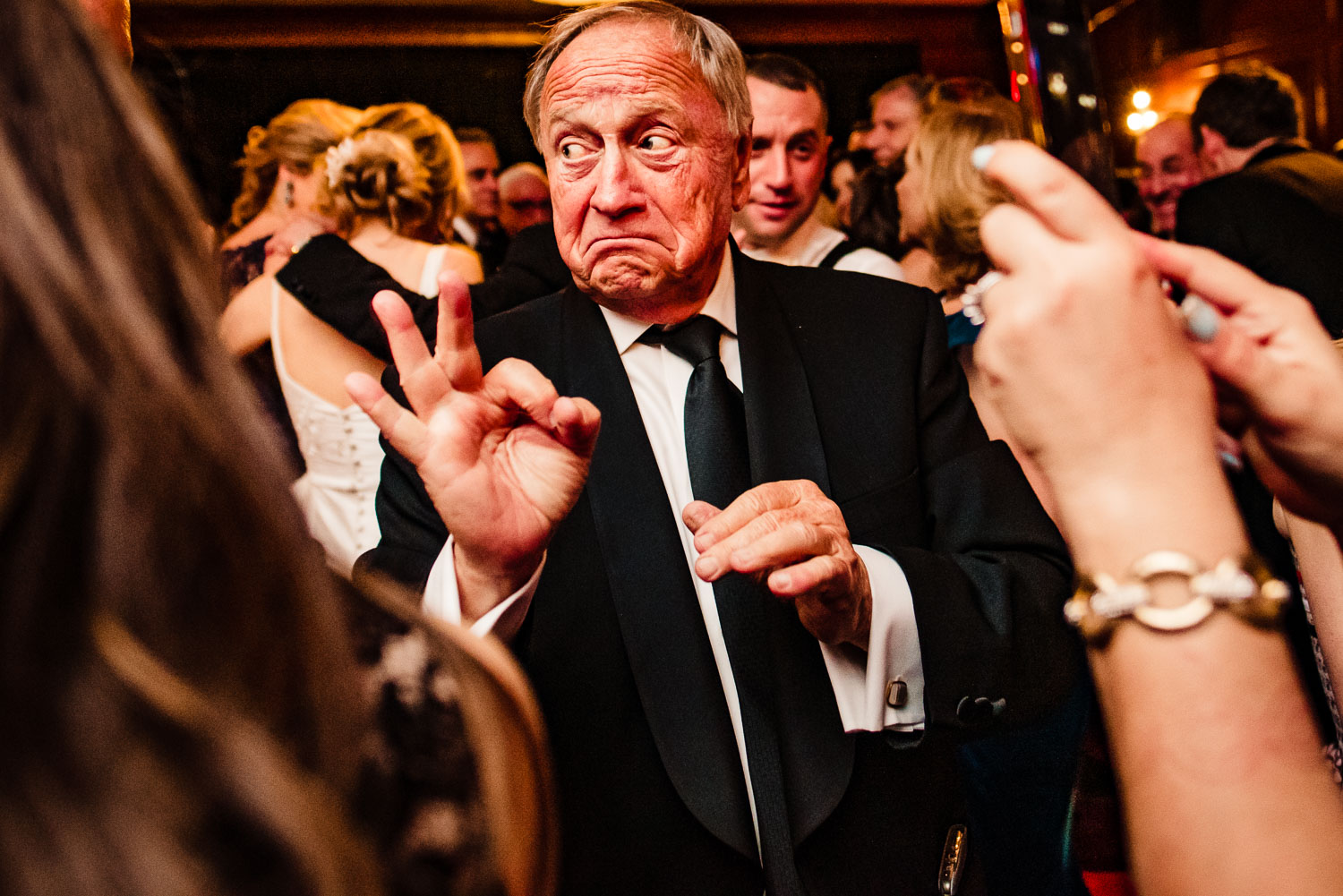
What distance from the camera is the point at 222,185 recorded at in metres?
4.54

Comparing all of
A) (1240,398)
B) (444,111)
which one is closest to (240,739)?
(1240,398)

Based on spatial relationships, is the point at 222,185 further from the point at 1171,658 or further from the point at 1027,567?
the point at 1171,658

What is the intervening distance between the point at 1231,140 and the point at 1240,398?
A: 3.28 meters

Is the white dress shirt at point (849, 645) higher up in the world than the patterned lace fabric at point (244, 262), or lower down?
lower down

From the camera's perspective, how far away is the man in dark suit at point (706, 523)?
1039 millimetres

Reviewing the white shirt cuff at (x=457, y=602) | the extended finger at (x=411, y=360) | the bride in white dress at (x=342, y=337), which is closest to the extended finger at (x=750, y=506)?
the white shirt cuff at (x=457, y=602)

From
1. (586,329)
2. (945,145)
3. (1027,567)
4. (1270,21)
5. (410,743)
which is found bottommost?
(1027,567)

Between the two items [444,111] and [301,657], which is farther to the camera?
[444,111]

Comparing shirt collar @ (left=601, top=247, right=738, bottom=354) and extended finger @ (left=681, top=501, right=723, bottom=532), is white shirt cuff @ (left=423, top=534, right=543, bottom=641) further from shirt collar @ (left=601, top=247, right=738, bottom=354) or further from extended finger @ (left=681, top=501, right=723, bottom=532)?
shirt collar @ (left=601, top=247, right=738, bottom=354)

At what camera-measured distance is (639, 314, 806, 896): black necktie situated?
3.62 ft

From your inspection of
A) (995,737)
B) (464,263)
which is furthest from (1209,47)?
(995,737)

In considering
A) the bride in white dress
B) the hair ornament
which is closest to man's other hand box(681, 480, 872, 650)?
the bride in white dress

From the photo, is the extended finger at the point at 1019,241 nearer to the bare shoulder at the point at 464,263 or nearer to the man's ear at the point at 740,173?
the man's ear at the point at 740,173

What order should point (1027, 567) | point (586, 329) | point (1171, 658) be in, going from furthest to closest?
point (586, 329) → point (1027, 567) → point (1171, 658)
